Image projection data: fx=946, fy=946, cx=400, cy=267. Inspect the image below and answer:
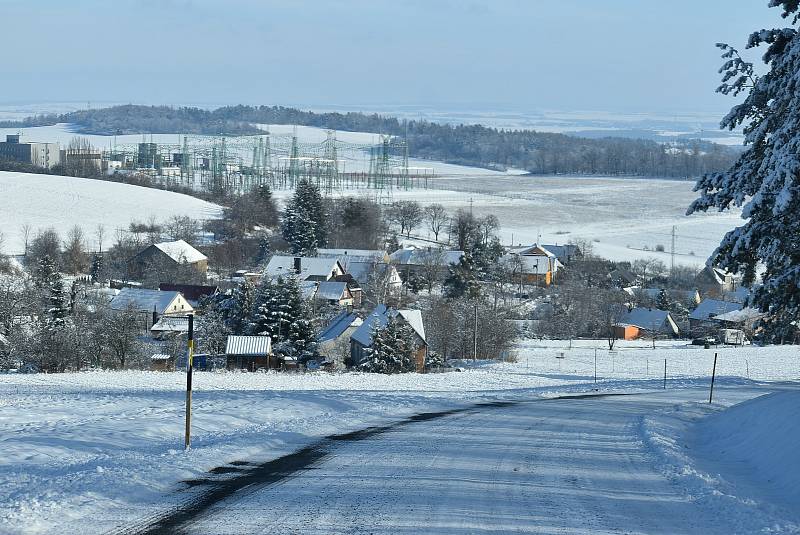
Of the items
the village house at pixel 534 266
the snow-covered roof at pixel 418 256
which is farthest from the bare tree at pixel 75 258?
the village house at pixel 534 266

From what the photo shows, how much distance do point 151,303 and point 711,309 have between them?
38.0m

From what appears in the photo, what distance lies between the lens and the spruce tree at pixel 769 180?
43.8ft

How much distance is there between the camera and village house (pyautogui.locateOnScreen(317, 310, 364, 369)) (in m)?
45.1

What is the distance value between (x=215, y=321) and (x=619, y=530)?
3794cm

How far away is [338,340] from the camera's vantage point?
46406mm

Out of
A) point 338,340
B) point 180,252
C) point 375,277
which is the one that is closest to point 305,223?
point 180,252

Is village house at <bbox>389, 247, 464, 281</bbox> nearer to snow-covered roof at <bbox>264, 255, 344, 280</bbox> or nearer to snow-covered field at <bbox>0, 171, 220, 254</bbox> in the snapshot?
snow-covered roof at <bbox>264, 255, 344, 280</bbox>

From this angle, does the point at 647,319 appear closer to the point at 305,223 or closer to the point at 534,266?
the point at 534,266

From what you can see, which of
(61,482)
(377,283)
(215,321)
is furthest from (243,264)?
(61,482)

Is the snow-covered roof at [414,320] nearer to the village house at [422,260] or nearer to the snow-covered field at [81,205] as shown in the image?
the village house at [422,260]

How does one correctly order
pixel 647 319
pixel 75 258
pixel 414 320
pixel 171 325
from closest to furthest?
1. pixel 414 320
2. pixel 171 325
3. pixel 647 319
4. pixel 75 258

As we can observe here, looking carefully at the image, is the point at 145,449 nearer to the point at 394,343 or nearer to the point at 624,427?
the point at 624,427

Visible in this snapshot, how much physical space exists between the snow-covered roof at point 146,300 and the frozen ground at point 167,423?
2487cm

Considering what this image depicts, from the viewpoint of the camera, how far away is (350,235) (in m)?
94.2
